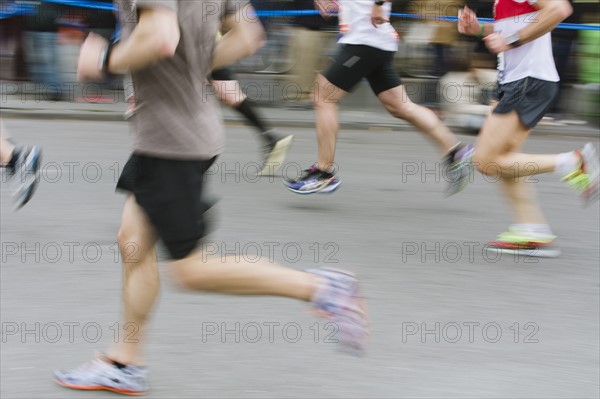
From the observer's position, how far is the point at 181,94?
133 inches

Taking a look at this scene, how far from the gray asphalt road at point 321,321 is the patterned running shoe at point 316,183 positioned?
132 mm

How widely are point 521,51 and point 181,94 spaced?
2782 mm

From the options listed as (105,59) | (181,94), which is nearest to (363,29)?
(181,94)

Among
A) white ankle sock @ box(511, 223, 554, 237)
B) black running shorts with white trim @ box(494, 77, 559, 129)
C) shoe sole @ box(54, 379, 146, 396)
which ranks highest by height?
black running shorts with white trim @ box(494, 77, 559, 129)

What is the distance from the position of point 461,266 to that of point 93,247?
2093mm

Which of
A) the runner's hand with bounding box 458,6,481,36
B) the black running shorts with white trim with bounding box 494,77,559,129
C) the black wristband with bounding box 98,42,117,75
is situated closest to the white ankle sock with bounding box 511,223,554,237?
the black running shorts with white trim with bounding box 494,77,559,129

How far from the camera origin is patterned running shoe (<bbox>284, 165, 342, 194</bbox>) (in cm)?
696

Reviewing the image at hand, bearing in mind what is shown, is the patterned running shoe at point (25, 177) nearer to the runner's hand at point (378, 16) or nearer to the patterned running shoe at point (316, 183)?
the patterned running shoe at point (316, 183)

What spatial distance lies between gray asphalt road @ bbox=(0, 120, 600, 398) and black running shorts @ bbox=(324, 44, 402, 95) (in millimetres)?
890

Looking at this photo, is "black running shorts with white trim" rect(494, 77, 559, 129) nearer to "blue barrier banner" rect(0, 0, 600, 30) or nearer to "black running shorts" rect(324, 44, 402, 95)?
"black running shorts" rect(324, 44, 402, 95)

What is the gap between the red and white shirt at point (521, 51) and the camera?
5.50 m

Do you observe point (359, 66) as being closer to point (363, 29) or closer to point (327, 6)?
point (363, 29)

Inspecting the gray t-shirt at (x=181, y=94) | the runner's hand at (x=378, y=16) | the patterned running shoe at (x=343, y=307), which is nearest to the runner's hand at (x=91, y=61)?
the gray t-shirt at (x=181, y=94)

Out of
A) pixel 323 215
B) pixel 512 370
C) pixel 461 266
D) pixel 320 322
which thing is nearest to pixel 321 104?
pixel 323 215
